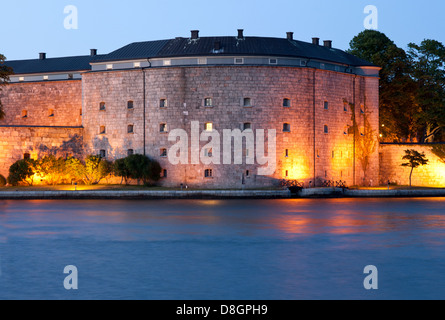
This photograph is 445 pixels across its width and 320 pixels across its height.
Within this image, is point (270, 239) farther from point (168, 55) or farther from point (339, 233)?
point (168, 55)

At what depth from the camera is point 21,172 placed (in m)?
48.6

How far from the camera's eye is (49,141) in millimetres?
51625

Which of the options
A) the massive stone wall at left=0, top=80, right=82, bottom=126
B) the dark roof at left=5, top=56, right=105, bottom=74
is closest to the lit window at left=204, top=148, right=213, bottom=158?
the massive stone wall at left=0, top=80, right=82, bottom=126

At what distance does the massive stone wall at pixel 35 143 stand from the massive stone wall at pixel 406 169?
22.6 meters

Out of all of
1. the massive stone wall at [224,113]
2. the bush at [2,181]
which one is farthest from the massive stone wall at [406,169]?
the bush at [2,181]

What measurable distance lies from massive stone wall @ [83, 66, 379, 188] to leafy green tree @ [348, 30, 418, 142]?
9.27 meters

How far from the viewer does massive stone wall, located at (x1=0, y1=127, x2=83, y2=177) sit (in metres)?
50.2

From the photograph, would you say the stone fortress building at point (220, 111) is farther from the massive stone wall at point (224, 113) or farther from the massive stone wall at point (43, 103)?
the massive stone wall at point (43, 103)

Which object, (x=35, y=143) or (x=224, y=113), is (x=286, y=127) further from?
(x=35, y=143)

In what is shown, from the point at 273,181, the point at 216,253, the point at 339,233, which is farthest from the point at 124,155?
the point at 216,253

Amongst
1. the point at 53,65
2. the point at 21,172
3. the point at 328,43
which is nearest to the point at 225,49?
the point at 328,43

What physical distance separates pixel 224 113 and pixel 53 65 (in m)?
22.7

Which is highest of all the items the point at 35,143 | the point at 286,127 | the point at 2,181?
the point at 286,127
